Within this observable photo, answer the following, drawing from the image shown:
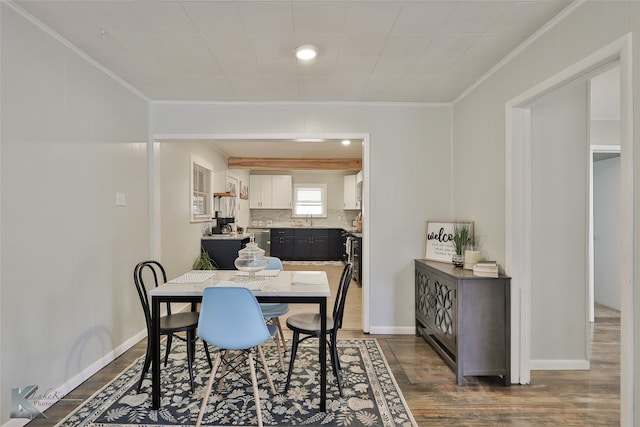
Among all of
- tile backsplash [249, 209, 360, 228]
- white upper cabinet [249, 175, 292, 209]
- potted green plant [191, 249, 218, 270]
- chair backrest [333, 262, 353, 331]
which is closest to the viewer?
chair backrest [333, 262, 353, 331]

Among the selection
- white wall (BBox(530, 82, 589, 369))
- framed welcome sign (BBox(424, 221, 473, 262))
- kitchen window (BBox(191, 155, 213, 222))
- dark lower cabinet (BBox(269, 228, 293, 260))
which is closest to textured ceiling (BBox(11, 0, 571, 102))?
white wall (BBox(530, 82, 589, 369))

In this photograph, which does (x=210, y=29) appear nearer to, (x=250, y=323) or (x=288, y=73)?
(x=288, y=73)

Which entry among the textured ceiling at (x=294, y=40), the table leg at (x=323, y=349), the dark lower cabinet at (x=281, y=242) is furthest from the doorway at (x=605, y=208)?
the dark lower cabinet at (x=281, y=242)

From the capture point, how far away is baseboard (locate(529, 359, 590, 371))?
2760 mm

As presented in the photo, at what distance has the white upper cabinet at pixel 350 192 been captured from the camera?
28.1ft

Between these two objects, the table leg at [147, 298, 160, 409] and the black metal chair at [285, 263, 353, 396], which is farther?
the black metal chair at [285, 263, 353, 396]

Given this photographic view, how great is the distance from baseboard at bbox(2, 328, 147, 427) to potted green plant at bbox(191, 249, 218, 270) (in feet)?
5.05

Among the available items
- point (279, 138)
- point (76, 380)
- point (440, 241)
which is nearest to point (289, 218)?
point (279, 138)

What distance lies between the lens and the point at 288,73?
114 inches

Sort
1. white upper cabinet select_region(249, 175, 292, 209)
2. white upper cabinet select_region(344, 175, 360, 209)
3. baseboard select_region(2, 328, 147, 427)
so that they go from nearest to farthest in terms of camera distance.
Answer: baseboard select_region(2, 328, 147, 427)
white upper cabinet select_region(344, 175, 360, 209)
white upper cabinet select_region(249, 175, 292, 209)

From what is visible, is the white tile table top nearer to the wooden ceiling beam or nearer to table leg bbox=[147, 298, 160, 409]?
table leg bbox=[147, 298, 160, 409]

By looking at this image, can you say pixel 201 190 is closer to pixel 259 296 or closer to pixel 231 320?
pixel 259 296

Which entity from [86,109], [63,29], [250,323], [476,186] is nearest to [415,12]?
[476,186]

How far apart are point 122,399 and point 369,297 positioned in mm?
2310
